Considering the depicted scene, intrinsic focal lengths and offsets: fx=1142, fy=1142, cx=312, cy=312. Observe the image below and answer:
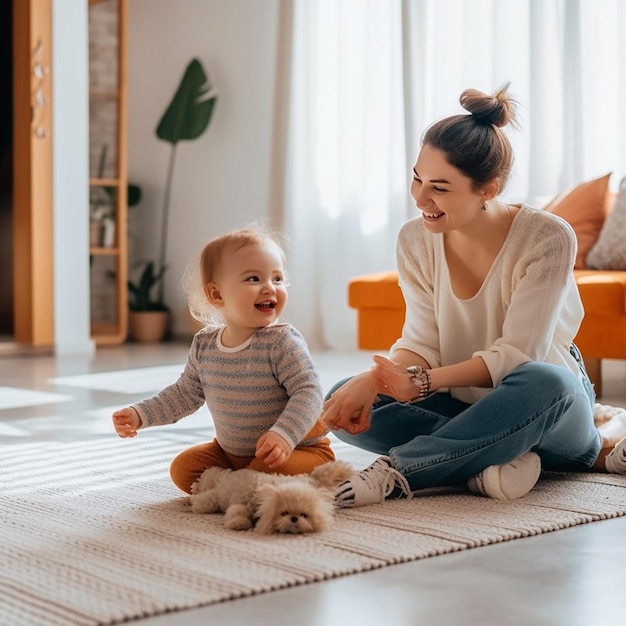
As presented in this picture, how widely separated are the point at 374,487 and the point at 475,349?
352 mm

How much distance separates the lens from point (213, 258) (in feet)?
6.60

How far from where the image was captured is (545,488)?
2080 mm

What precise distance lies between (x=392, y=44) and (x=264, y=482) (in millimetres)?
3887

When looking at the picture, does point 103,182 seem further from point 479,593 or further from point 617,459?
point 479,593

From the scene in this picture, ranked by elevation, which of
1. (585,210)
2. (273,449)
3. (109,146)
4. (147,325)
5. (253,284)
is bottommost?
(147,325)

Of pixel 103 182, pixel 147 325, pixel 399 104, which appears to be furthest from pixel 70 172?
pixel 399 104

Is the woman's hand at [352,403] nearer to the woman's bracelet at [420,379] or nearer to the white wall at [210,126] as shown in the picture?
the woman's bracelet at [420,379]

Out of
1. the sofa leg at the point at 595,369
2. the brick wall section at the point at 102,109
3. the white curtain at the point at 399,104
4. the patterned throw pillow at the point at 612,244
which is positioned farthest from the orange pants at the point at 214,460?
the brick wall section at the point at 102,109

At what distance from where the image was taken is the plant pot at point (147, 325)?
6270mm

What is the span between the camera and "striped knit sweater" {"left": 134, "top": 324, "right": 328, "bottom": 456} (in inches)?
75.9

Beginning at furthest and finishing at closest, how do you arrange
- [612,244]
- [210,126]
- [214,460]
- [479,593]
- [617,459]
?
[210,126], [612,244], [617,459], [214,460], [479,593]

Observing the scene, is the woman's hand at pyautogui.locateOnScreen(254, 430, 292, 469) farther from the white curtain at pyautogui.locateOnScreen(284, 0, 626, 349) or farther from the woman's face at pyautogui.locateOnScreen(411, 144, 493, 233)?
the white curtain at pyautogui.locateOnScreen(284, 0, 626, 349)

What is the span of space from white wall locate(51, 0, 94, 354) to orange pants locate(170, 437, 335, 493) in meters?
3.57

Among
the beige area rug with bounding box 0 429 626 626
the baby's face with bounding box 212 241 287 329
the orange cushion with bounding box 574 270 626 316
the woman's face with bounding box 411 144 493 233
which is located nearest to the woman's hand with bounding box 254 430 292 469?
the beige area rug with bounding box 0 429 626 626
